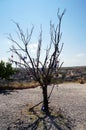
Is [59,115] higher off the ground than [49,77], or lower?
lower

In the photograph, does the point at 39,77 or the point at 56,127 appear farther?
the point at 39,77

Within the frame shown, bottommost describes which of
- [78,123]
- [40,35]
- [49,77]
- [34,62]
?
[78,123]

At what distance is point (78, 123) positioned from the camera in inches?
428

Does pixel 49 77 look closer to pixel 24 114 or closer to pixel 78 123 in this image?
pixel 24 114

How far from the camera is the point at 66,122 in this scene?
10969 mm

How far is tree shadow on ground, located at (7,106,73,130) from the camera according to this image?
1017 cm

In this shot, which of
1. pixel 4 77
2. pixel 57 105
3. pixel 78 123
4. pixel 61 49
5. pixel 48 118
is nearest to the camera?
pixel 78 123

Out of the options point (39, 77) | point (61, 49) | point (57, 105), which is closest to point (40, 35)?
point (61, 49)

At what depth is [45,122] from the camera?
35.7 feet

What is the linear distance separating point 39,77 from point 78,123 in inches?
147

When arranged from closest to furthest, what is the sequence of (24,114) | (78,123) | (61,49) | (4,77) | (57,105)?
(78,123) < (24,114) < (61,49) < (57,105) < (4,77)

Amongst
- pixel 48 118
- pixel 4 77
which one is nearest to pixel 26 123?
pixel 48 118

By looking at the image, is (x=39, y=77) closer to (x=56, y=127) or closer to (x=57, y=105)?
(x=57, y=105)

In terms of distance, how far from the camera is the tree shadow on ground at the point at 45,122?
10.2 m
